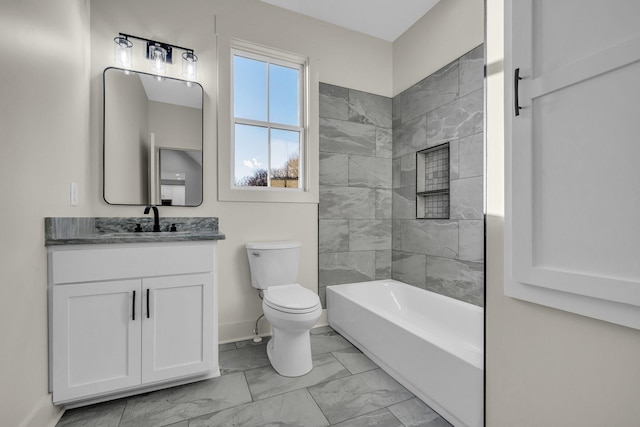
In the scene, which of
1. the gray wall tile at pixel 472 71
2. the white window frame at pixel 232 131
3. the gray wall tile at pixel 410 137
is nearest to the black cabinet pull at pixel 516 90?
the gray wall tile at pixel 472 71

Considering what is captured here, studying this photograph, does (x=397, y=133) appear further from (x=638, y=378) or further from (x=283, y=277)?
(x=638, y=378)

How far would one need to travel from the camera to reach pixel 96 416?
1412 millimetres

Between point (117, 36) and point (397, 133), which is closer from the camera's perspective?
point (117, 36)

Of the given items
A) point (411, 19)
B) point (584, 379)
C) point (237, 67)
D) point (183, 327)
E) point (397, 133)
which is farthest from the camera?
point (397, 133)

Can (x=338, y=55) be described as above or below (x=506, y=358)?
above

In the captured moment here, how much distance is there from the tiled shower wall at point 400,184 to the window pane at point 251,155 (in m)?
0.51

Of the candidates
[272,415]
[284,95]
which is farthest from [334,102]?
[272,415]

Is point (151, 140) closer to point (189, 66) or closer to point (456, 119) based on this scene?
point (189, 66)

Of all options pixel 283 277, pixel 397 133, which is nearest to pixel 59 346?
pixel 283 277

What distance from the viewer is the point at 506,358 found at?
1.10 meters

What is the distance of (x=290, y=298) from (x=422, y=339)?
804 millimetres

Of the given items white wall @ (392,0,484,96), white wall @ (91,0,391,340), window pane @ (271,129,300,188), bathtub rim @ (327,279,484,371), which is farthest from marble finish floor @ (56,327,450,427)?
white wall @ (392,0,484,96)

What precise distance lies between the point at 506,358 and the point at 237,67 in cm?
264

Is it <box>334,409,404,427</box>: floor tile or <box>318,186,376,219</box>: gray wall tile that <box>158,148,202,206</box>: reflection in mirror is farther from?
<box>334,409,404,427</box>: floor tile
